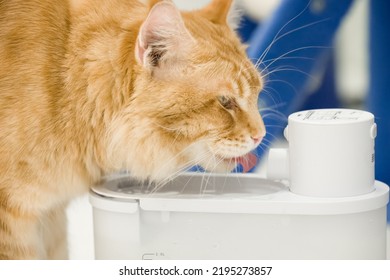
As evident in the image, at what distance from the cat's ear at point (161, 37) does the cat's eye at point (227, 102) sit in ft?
0.36

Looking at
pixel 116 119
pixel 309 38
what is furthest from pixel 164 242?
pixel 309 38

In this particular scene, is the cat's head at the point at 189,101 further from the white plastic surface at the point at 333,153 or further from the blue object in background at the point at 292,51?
the blue object in background at the point at 292,51

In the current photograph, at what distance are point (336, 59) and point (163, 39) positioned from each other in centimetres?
64

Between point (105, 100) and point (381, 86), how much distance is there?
2.43ft

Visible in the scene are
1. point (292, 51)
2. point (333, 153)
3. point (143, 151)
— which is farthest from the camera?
point (292, 51)

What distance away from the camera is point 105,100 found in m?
1.28

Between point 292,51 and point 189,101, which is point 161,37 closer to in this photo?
point 189,101

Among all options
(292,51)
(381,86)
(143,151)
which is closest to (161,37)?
(143,151)

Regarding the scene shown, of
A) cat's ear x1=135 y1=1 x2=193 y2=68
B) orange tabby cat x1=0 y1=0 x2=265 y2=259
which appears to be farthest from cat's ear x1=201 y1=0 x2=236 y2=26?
cat's ear x1=135 y1=1 x2=193 y2=68

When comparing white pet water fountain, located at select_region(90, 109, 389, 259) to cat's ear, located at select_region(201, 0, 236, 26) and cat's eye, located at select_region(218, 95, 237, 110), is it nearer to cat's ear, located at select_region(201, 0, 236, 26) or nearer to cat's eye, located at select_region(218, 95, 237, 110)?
cat's eye, located at select_region(218, 95, 237, 110)

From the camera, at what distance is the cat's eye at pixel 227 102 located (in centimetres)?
125

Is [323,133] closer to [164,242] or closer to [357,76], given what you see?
[164,242]

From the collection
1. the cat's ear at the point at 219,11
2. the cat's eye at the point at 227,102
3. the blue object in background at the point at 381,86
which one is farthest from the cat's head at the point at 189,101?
the blue object in background at the point at 381,86

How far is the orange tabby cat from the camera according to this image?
4.09 ft
